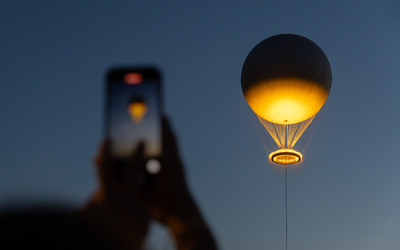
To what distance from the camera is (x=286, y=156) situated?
27297 mm

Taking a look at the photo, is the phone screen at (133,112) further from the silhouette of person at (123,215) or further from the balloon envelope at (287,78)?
the balloon envelope at (287,78)

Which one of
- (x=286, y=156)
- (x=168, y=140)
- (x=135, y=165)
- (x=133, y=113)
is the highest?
(x=133, y=113)

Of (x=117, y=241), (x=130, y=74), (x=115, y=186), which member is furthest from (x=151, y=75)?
(x=117, y=241)

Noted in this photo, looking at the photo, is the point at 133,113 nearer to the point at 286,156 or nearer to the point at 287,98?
the point at 287,98

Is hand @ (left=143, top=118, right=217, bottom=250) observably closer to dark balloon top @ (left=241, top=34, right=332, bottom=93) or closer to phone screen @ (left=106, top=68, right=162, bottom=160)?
phone screen @ (left=106, top=68, right=162, bottom=160)

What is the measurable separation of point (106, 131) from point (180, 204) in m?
0.55

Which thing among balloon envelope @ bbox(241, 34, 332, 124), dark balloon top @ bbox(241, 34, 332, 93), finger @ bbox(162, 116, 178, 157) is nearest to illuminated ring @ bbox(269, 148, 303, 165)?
balloon envelope @ bbox(241, 34, 332, 124)

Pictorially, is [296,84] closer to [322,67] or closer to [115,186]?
[322,67]

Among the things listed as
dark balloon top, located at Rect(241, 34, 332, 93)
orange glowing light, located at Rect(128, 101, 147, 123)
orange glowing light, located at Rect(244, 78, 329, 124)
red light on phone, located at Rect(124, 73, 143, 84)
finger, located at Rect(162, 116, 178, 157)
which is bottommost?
finger, located at Rect(162, 116, 178, 157)

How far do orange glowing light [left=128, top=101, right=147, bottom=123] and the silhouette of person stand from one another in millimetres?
143

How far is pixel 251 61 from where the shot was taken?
25500 mm

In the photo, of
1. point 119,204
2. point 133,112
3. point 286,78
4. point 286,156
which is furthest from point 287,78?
point 119,204

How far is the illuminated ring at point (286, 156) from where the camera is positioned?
2697 cm

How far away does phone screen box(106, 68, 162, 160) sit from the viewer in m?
2.24
